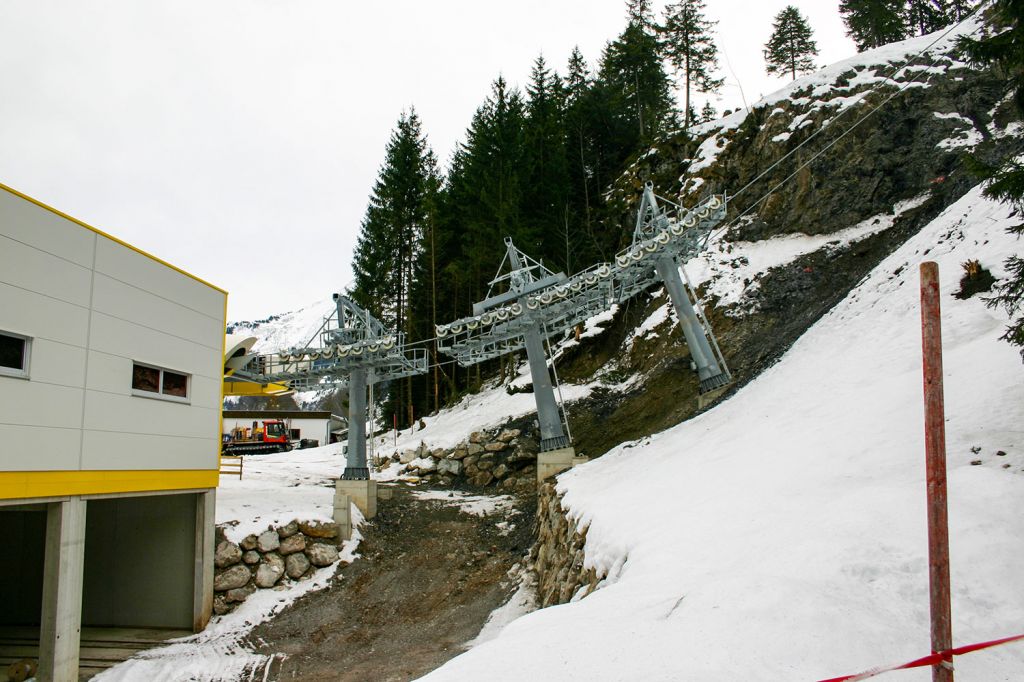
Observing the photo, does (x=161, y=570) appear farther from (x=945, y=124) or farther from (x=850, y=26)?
(x=850, y=26)

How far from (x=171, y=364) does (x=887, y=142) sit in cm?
3401

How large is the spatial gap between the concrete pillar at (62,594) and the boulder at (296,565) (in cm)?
597

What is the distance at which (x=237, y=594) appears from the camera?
1669 centimetres

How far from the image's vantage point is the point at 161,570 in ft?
54.5

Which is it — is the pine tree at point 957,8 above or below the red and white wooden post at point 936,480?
above

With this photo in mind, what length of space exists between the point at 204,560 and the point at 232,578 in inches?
41.2

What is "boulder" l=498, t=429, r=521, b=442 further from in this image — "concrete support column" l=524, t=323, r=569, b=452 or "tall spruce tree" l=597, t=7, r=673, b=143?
"tall spruce tree" l=597, t=7, r=673, b=143

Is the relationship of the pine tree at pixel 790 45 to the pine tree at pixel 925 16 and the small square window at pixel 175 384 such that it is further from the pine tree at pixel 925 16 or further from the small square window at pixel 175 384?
the small square window at pixel 175 384

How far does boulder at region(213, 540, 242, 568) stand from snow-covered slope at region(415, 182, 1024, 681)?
1001 cm

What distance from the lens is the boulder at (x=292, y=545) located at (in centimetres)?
1803

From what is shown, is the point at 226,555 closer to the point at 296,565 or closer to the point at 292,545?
the point at 292,545

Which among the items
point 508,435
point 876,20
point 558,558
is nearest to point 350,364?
point 508,435

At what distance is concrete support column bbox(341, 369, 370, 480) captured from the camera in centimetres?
2295

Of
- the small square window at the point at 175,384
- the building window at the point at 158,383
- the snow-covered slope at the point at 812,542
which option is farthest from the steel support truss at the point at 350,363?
the snow-covered slope at the point at 812,542
